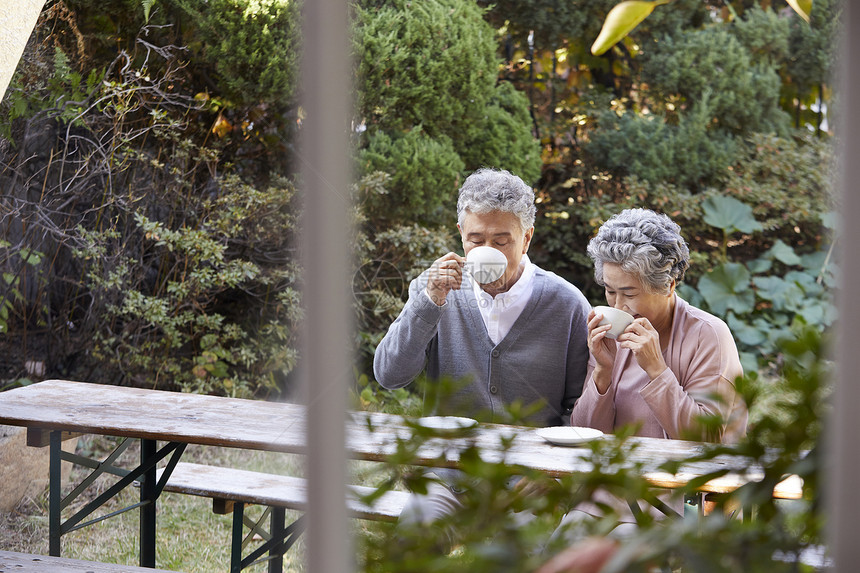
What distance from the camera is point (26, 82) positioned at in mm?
3594

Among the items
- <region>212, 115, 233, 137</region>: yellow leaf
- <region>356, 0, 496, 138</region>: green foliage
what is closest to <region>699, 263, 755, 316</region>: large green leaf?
<region>356, 0, 496, 138</region>: green foliage

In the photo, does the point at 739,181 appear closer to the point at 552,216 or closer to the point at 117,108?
the point at 552,216

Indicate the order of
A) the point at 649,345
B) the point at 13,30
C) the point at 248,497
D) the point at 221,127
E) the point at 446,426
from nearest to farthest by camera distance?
the point at 446,426
the point at 649,345
the point at 248,497
the point at 13,30
the point at 221,127

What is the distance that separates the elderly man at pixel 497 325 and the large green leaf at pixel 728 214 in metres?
3.04

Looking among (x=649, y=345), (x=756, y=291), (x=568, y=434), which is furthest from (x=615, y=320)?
(x=756, y=291)

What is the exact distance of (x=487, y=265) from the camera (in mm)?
1920

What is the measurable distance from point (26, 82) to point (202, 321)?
4.56 ft

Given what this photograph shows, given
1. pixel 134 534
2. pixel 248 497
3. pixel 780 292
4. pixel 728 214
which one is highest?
pixel 728 214

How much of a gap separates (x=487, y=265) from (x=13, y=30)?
1571 mm

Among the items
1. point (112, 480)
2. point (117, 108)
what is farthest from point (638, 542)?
point (117, 108)

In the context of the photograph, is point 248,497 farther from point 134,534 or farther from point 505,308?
point 134,534

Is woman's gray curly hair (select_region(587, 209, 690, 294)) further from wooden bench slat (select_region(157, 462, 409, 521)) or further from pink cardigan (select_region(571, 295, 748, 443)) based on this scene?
wooden bench slat (select_region(157, 462, 409, 521))

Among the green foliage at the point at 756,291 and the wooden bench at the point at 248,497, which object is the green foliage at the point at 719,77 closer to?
the green foliage at the point at 756,291

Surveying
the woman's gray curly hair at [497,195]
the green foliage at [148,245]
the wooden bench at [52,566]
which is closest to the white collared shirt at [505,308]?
the woman's gray curly hair at [497,195]
